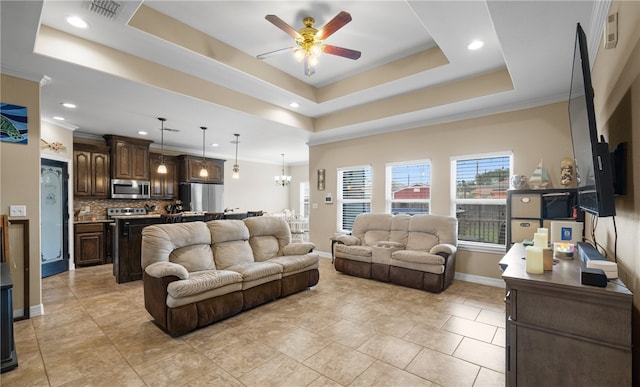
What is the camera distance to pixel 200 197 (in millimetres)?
7496

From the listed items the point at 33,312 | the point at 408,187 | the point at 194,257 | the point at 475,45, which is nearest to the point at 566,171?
the point at 475,45

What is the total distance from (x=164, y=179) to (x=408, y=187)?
5.94 m

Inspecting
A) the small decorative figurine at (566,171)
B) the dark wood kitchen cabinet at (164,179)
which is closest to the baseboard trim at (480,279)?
the small decorative figurine at (566,171)

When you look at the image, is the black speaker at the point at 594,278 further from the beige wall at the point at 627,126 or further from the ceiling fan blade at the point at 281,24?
the ceiling fan blade at the point at 281,24

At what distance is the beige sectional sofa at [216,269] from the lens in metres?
2.74

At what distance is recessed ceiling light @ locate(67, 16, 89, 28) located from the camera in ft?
8.48

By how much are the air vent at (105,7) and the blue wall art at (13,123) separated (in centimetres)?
158

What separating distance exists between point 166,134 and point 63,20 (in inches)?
145

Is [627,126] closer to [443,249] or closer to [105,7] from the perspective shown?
[443,249]

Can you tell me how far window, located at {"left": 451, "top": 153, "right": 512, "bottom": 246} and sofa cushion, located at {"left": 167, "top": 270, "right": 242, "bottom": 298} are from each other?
3.66m

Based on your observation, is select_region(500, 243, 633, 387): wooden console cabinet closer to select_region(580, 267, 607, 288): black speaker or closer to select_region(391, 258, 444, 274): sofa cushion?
select_region(580, 267, 607, 288): black speaker

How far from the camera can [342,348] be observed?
249 centimetres

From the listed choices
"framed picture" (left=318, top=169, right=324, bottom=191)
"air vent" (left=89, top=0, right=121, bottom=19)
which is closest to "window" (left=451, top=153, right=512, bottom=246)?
"framed picture" (left=318, top=169, right=324, bottom=191)

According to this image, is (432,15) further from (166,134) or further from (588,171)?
(166,134)
